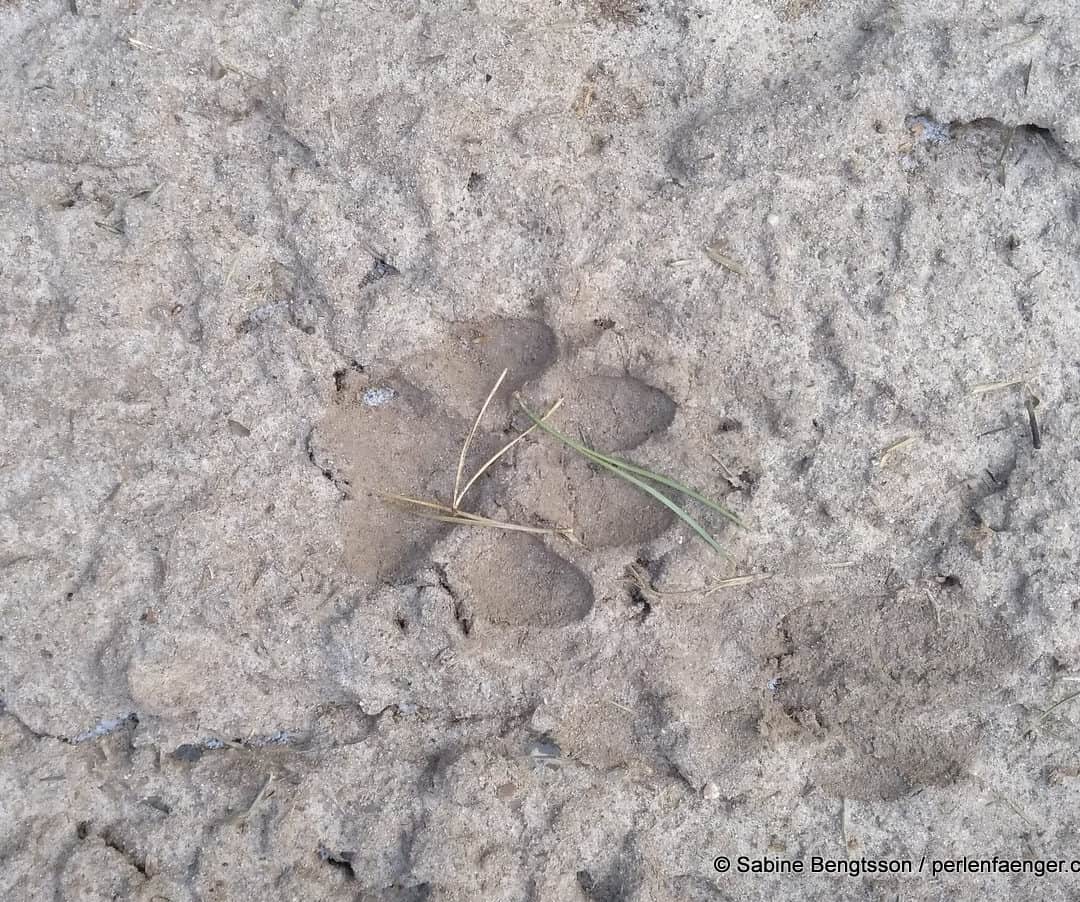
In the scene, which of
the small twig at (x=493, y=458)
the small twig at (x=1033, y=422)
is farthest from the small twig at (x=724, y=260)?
the small twig at (x=1033, y=422)

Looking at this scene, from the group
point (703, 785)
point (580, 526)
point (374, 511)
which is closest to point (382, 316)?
point (374, 511)

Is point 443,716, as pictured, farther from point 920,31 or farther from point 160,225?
point 920,31

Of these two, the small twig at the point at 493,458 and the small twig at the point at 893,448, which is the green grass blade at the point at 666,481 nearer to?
the small twig at the point at 493,458

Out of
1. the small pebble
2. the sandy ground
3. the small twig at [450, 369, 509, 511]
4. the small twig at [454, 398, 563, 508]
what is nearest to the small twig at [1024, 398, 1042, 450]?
the sandy ground

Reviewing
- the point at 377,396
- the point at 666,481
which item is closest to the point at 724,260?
the point at 666,481

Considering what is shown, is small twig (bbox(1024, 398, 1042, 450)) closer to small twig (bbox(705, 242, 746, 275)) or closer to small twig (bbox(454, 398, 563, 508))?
small twig (bbox(705, 242, 746, 275))

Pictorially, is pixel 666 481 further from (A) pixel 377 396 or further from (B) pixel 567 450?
(A) pixel 377 396
